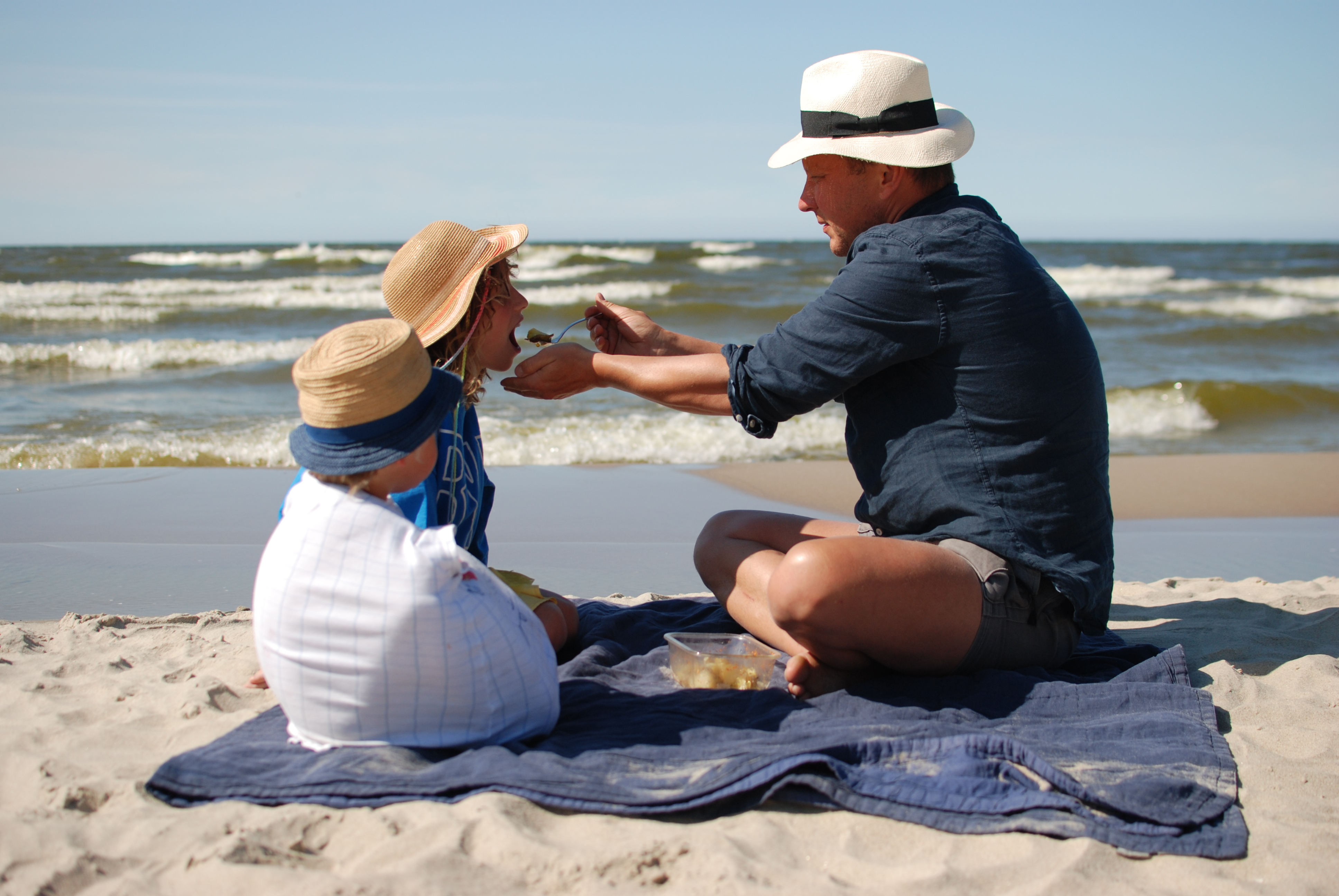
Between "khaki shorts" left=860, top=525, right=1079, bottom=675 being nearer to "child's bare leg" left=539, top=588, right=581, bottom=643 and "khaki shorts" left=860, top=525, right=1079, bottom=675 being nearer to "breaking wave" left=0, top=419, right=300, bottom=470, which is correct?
"child's bare leg" left=539, top=588, right=581, bottom=643

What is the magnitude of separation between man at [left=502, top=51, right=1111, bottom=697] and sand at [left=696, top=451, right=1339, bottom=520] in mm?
2920

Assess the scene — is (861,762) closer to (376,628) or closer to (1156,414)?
(376,628)

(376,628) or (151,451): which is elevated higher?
(376,628)

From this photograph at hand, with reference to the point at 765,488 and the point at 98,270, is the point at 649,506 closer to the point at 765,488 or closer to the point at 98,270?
the point at 765,488

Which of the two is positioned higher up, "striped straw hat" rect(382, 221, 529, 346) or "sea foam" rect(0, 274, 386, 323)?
"striped straw hat" rect(382, 221, 529, 346)

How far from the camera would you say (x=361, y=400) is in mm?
2059

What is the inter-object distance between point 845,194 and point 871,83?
0.31 meters

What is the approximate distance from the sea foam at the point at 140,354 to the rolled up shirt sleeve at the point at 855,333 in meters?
10.4

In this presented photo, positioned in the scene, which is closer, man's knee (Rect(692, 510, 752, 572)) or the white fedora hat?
the white fedora hat

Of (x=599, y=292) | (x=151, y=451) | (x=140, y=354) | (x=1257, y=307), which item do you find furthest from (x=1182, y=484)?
(x=599, y=292)

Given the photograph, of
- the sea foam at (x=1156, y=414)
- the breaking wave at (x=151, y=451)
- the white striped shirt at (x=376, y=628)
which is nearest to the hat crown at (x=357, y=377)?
the white striped shirt at (x=376, y=628)

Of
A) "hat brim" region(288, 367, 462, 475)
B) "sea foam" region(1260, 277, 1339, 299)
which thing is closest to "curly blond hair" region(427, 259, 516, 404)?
"hat brim" region(288, 367, 462, 475)

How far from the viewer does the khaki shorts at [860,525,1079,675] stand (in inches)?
102

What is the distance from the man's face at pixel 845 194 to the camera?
285 cm
